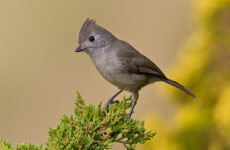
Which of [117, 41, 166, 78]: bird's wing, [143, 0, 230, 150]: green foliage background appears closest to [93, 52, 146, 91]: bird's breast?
[117, 41, 166, 78]: bird's wing

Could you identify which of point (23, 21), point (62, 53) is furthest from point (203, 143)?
point (23, 21)

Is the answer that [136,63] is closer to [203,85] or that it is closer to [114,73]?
[114,73]

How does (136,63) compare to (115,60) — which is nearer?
(115,60)

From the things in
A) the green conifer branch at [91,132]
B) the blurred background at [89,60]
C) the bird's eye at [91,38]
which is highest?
the blurred background at [89,60]

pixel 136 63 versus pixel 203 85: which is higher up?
pixel 203 85

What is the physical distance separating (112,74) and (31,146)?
1501 mm

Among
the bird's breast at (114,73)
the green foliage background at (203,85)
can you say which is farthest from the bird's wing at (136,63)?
the green foliage background at (203,85)

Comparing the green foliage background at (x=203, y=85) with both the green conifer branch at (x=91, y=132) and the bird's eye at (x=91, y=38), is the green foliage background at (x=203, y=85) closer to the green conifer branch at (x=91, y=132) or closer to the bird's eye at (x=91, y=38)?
the bird's eye at (x=91, y=38)

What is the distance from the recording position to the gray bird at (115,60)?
395 centimetres

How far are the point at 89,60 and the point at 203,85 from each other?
5.75 m

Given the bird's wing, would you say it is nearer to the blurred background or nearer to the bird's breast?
the bird's breast

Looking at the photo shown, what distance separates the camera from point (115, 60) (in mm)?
4012

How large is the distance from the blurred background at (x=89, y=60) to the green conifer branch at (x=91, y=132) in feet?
8.74

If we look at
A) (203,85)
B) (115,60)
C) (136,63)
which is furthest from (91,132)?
(203,85)
